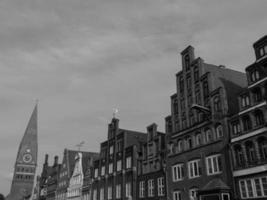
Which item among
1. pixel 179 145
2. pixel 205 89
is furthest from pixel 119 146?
pixel 205 89

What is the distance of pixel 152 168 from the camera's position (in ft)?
174

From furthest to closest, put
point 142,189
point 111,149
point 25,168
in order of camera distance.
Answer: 1. point 25,168
2. point 111,149
3. point 142,189

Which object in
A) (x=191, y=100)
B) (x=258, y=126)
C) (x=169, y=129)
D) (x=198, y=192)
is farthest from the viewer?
(x=169, y=129)

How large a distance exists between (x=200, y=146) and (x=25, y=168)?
15940cm

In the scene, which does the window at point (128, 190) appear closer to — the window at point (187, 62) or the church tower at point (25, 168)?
the window at point (187, 62)

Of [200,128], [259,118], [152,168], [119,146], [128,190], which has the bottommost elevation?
[128,190]

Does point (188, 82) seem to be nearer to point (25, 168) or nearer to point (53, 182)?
point (53, 182)

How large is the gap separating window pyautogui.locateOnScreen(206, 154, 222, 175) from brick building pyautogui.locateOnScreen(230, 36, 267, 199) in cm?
233

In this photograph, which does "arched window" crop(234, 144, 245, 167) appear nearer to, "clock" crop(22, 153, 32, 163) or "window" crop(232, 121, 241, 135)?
"window" crop(232, 121, 241, 135)

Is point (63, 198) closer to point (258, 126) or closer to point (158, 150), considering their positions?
point (158, 150)

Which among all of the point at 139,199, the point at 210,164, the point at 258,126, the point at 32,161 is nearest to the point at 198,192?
the point at 210,164

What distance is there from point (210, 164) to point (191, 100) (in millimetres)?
10765

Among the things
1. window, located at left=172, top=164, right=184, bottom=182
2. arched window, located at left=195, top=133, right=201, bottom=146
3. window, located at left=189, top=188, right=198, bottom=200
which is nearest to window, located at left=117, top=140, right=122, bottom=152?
window, located at left=172, top=164, right=184, bottom=182

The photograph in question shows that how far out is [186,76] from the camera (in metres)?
49.0
